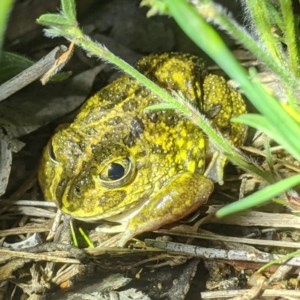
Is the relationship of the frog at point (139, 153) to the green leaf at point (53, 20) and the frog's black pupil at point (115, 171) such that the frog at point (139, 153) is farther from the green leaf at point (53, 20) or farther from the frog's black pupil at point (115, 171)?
the green leaf at point (53, 20)

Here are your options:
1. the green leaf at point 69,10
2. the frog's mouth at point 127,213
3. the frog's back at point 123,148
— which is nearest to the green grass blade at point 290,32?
the green leaf at point 69,10

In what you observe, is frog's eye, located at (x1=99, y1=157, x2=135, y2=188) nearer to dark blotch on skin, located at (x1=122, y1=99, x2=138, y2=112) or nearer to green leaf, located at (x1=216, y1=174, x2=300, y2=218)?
dark blotch on skin, located at (x1=122, y1=99, x2=138, y2=112)

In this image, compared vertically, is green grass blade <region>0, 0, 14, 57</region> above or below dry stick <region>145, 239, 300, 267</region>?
above

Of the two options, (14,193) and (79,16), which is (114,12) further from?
(14,193)

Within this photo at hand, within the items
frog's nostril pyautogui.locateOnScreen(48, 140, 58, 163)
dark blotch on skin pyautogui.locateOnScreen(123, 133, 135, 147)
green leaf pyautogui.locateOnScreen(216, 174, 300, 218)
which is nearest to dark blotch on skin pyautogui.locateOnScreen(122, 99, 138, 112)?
dark blotch on skin pyautogui.locateOnScreen(123, 133, 135, 147)

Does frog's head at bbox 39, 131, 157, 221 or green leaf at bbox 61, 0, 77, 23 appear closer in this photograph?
green leaf at bbox 61, 0, 77, 23

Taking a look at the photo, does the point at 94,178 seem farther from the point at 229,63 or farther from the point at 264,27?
the point at 229,63


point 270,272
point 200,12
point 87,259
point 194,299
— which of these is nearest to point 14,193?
point 87,259
